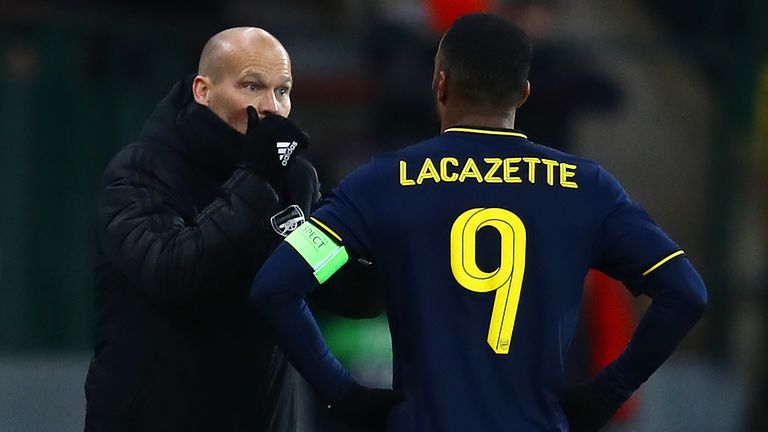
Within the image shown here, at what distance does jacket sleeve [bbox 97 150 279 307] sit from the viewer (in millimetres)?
4184

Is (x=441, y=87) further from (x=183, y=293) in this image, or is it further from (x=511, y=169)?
(x=183, y=293)

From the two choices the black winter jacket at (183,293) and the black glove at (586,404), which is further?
the black winter jacket at (183,293)

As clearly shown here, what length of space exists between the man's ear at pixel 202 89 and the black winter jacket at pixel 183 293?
0.04 metres

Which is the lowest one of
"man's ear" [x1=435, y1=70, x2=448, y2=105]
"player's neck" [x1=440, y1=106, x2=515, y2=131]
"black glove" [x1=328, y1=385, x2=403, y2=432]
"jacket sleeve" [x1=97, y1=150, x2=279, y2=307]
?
"black glove" [x1=328, y1=385, x2=403, y2=432]

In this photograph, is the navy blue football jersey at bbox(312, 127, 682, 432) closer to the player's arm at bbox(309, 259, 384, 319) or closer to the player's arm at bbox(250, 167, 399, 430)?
the player's arm at bbox(250, 167, 399, 430)

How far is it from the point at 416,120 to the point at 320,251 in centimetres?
604

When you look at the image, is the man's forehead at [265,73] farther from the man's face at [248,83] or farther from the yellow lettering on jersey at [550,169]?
the yellow lettering on jersey at [550,169]

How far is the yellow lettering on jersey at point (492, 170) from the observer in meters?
3.88

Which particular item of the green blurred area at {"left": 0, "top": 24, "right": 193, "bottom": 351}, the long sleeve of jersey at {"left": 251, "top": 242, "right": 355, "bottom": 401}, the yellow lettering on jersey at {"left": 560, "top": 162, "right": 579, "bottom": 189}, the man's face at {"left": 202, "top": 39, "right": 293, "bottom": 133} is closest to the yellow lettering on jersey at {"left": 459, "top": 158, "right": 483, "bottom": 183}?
the yellow lettering on jersey at {"left": 560, "top": 162, "right": 579, "bottom": 189}

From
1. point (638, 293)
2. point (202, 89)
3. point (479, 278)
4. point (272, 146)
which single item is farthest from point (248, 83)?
point (638, 293)

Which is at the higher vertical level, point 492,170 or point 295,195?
point 492,170

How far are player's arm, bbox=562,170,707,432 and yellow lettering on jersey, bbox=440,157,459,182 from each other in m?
0.39

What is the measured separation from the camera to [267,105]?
446 cm

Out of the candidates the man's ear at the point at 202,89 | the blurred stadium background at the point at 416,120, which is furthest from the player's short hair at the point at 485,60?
the blurred stadium background at the point at 416,120
